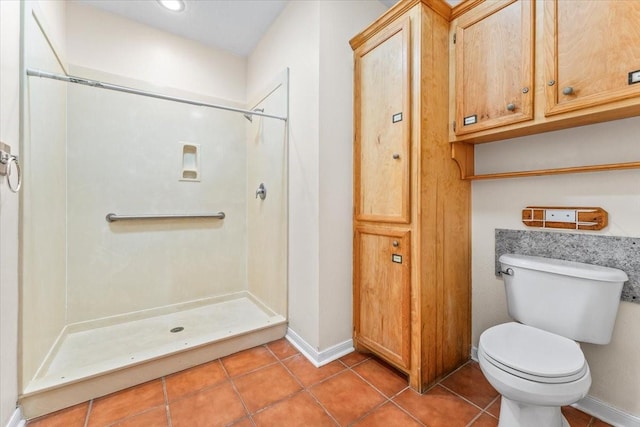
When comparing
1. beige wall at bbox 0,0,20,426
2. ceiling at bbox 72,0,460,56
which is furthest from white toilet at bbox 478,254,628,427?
beige wall at bbox 0,0,20,426

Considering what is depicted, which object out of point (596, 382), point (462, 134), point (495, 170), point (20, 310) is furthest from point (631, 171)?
point (20, 310)

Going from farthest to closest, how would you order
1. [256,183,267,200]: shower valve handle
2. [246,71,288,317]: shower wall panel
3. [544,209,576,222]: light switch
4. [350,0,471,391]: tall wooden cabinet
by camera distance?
[256,183,267,200]: shower valve handle → [246,71,288,317]: shower wall panel → [350,0,471,391]: tall wooden cabinet → [544,209,576,222]: light switch

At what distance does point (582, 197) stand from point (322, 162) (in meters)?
1.35

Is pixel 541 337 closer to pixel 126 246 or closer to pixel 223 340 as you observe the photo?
pixel 223 340

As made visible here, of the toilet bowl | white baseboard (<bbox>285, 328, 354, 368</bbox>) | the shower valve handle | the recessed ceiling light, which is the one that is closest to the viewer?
the toilet bowl

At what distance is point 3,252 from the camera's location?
1.16 m

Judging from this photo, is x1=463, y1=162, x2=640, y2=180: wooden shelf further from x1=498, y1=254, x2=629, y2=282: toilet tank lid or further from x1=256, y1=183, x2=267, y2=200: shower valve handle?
x1=256, y1=183, x2=267, y2=200: shower valve handle

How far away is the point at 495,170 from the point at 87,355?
9.08 feet

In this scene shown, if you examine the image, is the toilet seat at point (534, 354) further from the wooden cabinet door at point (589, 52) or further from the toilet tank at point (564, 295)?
the wooden cabinet door at point (589, 52)

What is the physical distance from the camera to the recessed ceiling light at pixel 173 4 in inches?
80.4

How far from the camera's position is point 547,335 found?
1.28 meters

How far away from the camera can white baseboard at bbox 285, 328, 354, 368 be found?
177 cm

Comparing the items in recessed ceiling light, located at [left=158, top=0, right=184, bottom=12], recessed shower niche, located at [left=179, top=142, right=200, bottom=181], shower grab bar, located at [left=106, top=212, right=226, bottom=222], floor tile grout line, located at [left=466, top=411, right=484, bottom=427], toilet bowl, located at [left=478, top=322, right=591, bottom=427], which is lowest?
floor tile grout line, located at [left=466, top=411, right=484, bottom=427]

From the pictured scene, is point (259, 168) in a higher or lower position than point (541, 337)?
higher
